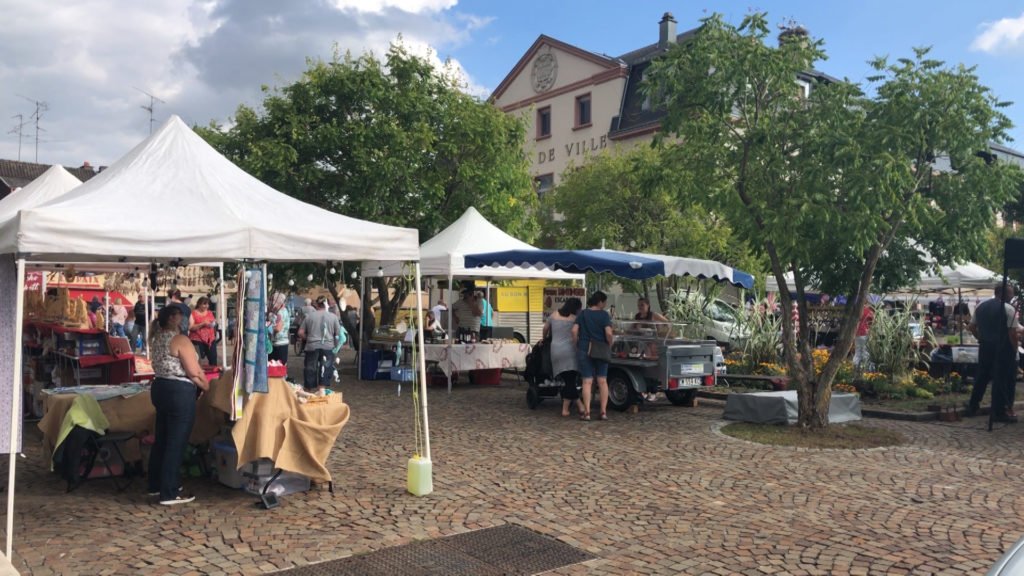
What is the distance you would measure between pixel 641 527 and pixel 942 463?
4.16 metres

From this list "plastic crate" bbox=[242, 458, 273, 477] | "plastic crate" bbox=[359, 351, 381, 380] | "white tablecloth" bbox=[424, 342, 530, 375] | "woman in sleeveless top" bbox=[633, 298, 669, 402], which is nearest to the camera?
"plastic crate" bbox=[242, 458, 273, 477]

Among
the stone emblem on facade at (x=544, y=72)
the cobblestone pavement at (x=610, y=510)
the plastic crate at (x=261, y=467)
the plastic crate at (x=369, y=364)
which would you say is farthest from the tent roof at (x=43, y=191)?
the stone emblem on facade at (x=544, y=72)

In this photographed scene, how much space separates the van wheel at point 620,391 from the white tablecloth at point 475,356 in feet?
11.5

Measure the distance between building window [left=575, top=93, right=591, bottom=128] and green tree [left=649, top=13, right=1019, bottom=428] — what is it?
90.5 ft

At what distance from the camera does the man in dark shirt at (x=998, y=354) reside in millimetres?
10961

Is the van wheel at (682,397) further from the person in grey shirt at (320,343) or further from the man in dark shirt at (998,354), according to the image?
the person in grey shirt at (320,343)

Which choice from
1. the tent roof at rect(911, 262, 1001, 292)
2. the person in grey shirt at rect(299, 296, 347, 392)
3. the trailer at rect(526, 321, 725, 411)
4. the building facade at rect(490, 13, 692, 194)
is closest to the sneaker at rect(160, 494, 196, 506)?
the trailer at rect(526, 321, 725, 411)

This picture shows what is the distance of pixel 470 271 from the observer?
16.0 metres

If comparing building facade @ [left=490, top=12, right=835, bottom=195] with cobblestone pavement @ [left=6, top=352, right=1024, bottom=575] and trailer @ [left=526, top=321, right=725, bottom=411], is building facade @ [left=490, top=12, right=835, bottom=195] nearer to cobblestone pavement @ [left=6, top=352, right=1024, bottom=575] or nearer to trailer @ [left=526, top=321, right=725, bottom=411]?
trailer @ [left=526, top=321, right=725, bottom=411]

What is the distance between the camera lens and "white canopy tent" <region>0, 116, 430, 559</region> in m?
5.52

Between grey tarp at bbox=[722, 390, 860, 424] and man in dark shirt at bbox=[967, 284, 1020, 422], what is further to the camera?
man in dark shirt at bbox=[967, 284, 1020, 422]

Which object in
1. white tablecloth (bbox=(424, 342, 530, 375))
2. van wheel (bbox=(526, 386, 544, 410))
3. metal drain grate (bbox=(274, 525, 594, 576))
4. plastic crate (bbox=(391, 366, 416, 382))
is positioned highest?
white tablecloth (bbox=(424, 342, 530, 375))

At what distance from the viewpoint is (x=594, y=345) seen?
1105 centimetres

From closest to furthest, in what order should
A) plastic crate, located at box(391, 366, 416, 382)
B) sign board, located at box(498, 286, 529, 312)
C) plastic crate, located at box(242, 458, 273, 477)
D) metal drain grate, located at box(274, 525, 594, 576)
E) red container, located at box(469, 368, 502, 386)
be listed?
metal drain grate, located at box(274, 525, 594, 576)
plastic crate, located at box(242, 458, 273, 477)
plastic crate, located at box(391, 366, 416, 382)
red container, located at box(469, 368, 502, 386)
sign board, located at box(498, 286, 529, 312)
